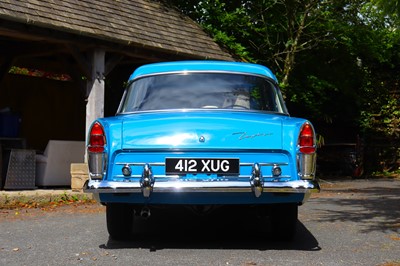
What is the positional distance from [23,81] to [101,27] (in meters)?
4.50

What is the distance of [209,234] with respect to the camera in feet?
20.3


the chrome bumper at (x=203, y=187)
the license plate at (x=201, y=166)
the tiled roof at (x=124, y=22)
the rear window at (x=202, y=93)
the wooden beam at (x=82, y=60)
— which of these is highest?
the tiled roof at (x=124, y=22)

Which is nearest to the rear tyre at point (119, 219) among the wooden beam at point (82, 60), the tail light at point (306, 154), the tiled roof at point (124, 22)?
the tail light at point (306, 154)

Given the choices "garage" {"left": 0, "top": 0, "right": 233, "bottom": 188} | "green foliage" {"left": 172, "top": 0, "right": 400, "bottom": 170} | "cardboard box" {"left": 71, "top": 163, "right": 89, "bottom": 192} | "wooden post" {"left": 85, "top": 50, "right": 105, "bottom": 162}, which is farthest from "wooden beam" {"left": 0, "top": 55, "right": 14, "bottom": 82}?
"green foliage" {"left": 172, "top": 0, "right": 400, "bottom": 170}

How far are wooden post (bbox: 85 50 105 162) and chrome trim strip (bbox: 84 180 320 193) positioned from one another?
20.6 feet

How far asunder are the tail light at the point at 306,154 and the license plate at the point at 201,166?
545 millimetres

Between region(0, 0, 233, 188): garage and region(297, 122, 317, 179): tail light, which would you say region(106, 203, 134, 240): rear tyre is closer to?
region(297, 122, 317, 179): tail light

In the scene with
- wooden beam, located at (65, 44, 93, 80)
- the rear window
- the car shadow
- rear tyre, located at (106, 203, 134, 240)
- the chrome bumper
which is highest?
wooden beam, located at (65, 44, 93, 80)

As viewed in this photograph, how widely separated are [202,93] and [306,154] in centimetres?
144

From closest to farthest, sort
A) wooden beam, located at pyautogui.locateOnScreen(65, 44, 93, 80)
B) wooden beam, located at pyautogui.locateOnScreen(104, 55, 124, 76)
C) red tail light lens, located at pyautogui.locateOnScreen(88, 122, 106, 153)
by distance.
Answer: red tail light lens, located at pyautogui.locateOnScreen(88, 122, 106, 153), wooden beam, located at pyautogui.locateOnScreen(65, 44, 93, 80), wooden beam, located at pyautogui.locateOnScreen(104, 55, 124, 76)

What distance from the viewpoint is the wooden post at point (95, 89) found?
1109cm

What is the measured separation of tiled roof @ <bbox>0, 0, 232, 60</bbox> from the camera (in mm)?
9758

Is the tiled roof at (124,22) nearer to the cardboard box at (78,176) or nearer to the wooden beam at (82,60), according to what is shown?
the wooden beam at (82,60)

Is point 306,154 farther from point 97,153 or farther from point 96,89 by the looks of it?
point 96,89
